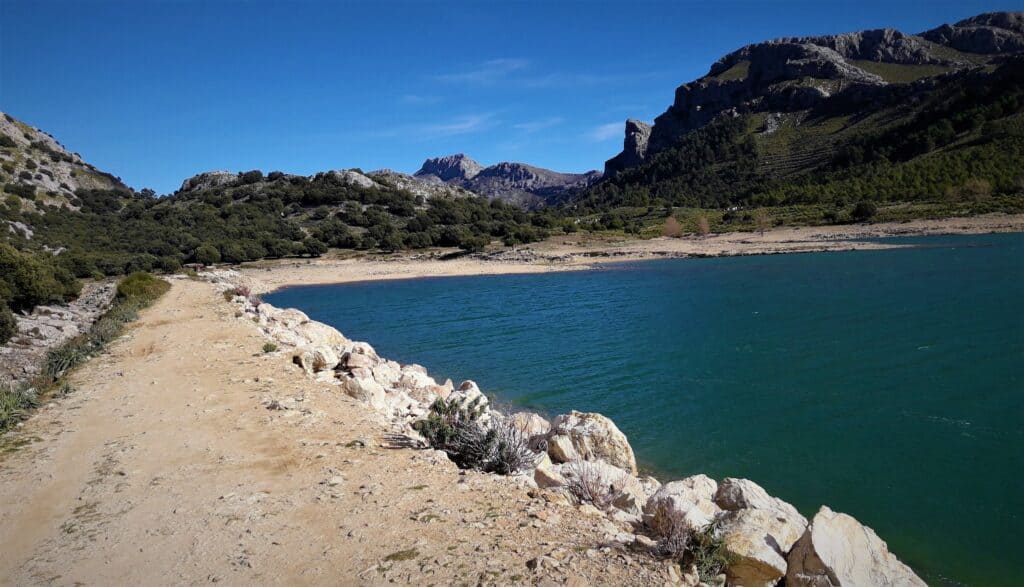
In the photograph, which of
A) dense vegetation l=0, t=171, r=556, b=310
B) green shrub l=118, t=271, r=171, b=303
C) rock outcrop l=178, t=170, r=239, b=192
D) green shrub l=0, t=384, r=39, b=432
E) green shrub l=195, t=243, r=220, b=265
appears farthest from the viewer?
rock outcrop l=178, t=170, r=239, b=192

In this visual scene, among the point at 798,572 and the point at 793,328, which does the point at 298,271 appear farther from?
the point at 798,572

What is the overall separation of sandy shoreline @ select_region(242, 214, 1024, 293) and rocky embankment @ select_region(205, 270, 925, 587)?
45.6m

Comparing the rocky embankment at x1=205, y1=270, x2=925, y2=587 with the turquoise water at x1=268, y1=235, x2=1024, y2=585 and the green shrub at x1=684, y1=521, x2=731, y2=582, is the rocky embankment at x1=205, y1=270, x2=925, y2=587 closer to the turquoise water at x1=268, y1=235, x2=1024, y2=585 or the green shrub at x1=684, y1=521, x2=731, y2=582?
the green shrub at x1=684, y1=521, x2=731, y2=582

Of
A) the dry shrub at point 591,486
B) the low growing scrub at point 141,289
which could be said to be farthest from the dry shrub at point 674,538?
the low growing scrub at point 141,289

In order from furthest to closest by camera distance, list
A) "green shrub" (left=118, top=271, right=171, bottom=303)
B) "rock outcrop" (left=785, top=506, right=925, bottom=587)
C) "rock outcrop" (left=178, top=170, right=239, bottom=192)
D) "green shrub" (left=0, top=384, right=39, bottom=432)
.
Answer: "rock outcrop" (left=178, top=170, right=239, bottom=192) → "green shrub" (left=118, top=271, right=171, bottom=303) → "green shrub" (left=0, top=384, right=39, bottom=432) → "rock outcrop" (left=785, top=506, right=925, bottom=587)

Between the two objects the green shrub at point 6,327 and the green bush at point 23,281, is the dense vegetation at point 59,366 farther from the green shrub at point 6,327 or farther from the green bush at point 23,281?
the green bush at point 23,281

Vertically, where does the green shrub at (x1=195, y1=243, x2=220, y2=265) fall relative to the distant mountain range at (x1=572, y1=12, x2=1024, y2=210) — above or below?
below

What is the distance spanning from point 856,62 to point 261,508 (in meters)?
225

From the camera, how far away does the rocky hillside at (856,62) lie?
155000mm

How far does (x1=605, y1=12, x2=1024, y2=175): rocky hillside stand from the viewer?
155 m

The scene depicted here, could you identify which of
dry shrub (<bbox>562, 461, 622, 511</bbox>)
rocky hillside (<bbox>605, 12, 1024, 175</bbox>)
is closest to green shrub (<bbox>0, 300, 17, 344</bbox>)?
dry shrub (<bbox>562, 461, 622, 511</bbox>)

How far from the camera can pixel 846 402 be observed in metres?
13.2

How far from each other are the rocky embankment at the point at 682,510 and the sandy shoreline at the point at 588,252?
45.6 m

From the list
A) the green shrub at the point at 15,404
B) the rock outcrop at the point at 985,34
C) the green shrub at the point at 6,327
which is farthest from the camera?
the rock outcrop at the point at 985,34
